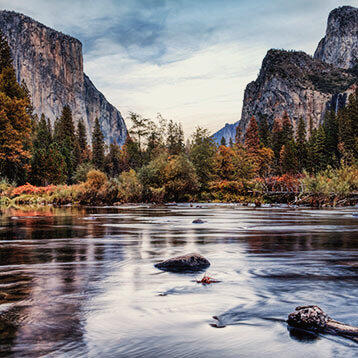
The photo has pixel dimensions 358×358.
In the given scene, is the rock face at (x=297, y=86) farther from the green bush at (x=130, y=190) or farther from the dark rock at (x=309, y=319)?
the dark rock at (x=309, y=319)

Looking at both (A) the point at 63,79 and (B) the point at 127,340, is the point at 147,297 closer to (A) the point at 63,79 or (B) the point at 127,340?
(B) the point at 127,340

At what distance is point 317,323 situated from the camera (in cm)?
326

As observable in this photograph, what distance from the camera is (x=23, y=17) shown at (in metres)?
168

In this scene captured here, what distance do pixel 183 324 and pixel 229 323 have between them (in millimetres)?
457

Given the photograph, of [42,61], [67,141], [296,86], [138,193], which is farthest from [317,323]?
[42,61]

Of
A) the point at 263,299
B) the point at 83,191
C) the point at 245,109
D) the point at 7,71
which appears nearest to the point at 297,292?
the point at 263,299

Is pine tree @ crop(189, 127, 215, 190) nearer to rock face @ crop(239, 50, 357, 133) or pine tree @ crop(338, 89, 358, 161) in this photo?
pine tree @ crop(338, 89, 358, 161)

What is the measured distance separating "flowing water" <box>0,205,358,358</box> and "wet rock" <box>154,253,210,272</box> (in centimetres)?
27

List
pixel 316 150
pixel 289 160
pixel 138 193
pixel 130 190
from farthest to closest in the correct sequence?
pixel 316 150
pixel 289 160
pixel 138 193
pixel 130 190

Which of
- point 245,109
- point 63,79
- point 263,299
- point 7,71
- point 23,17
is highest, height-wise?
point 23,17

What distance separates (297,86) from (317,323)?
169 m

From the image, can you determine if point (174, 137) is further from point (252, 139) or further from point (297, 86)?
point (297, 86)

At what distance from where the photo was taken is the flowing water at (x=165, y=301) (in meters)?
2.94

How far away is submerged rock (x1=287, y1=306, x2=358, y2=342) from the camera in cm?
314
